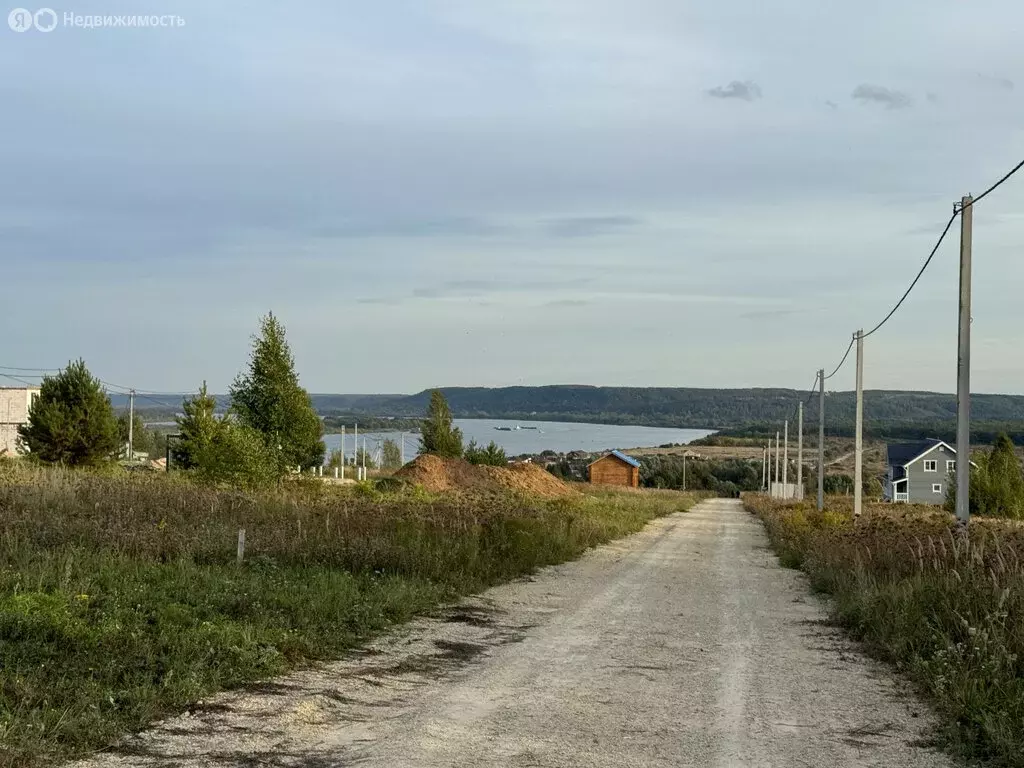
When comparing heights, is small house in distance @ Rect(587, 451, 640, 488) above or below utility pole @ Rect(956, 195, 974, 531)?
below

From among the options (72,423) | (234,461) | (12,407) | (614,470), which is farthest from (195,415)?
(614,470)

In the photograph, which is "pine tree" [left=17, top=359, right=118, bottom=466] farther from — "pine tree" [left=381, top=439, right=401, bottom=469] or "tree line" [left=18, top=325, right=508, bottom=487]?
"pine tree" [left=381, top=439, right=401, bottom=469]

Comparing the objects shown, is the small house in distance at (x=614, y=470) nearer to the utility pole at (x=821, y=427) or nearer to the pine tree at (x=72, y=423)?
the utility pole at (x=821, y=427)

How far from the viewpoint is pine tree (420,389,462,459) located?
67375 mm

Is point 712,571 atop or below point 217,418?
below

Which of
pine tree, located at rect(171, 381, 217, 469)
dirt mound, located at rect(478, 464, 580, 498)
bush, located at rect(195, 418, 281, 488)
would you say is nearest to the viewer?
bush, located at rect(195, 418, 281, 488)

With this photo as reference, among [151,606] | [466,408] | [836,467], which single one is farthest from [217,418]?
[466,408]

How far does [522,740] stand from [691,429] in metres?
188

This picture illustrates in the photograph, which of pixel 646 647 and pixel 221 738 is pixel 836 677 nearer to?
pixel 646 647

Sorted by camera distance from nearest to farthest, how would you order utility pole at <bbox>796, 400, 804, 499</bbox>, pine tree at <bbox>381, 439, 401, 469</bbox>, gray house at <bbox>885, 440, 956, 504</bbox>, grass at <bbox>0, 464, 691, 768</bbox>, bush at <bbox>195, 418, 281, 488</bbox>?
grass at <bbox>0, 464, 691, 768</bbox> → bush at <bbox>195, 418, 281, 488</bbox> → utility pole at <bbox>796, 400, 804, 499</bbox> → gray house at <bbox>885, 440, 956, 504</bbox> → pine tree at <bbox>381, 439, 401, 469</bbox>

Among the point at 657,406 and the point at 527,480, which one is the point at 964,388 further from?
the point at 657,406

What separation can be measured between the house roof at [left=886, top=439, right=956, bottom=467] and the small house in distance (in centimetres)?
2234

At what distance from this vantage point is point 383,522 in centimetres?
1722

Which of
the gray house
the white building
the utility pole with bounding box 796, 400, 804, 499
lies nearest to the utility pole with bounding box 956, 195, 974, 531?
the utility pole with bounding box 796, 400, 804, 499
